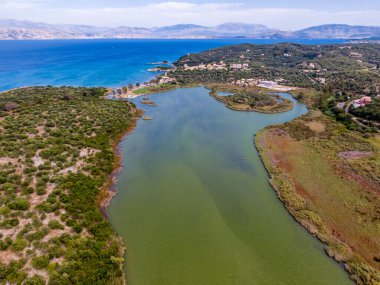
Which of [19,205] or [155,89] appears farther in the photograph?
[155,89]

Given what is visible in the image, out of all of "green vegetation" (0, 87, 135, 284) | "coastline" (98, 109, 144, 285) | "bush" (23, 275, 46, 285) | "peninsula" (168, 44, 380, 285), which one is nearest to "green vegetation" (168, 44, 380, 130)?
"peninsula" (168, 44, 380, 285)

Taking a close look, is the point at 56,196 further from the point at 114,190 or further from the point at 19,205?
the point at 114,190

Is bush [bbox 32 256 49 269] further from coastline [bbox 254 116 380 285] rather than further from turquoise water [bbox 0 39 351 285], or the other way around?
coastline [bbox 254 116 380 285]

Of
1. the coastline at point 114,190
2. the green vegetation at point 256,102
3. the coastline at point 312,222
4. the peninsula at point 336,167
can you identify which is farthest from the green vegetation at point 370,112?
the coastline at point 114,190

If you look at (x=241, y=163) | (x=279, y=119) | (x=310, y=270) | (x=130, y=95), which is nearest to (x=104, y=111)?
(x=130, y=95)

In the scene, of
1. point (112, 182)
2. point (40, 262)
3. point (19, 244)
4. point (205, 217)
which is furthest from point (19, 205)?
point (205, 217)

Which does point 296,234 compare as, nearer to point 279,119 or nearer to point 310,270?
point 310,270
